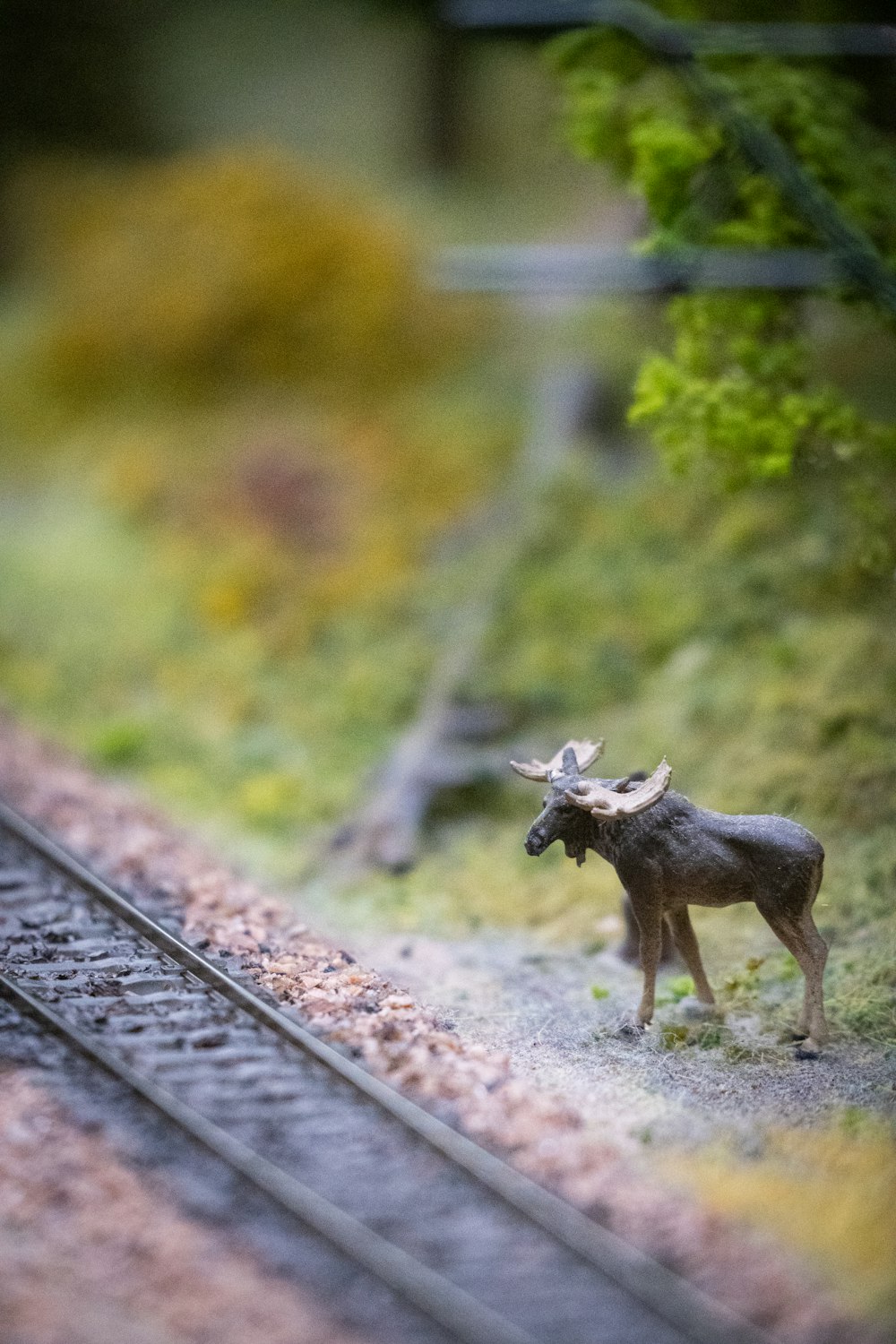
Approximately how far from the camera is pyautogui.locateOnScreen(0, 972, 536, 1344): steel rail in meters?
4.74

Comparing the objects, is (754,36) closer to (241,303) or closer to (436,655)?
(436,655)

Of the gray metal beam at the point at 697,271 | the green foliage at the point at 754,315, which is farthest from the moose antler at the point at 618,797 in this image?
the gray metal beam at the point at 697,271

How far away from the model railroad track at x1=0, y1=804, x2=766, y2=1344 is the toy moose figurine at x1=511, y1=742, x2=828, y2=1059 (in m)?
1.78

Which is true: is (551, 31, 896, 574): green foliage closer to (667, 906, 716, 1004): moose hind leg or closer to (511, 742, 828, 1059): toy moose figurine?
(511, 742, 828, 1059): toy moose figurine

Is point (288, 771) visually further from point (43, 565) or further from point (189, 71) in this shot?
point (189, 71)

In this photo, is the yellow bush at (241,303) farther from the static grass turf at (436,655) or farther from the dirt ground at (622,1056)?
the dirt ground at (622,1056)

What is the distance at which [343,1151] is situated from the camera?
225 inches

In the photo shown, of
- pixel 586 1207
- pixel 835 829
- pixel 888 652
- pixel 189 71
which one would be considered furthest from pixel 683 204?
pixel 189 71

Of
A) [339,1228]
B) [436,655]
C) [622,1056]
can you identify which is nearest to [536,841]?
[622,1056]

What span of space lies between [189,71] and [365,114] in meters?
2.90

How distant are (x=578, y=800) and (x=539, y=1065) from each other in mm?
1532

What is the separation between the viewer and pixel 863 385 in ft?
36.8

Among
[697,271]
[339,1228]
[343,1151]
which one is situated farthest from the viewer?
[697,271]

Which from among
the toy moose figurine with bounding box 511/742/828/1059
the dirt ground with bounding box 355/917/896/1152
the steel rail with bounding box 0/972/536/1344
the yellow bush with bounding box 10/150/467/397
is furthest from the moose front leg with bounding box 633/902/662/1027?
the yellow bush with bounding box 10/150/467/397
